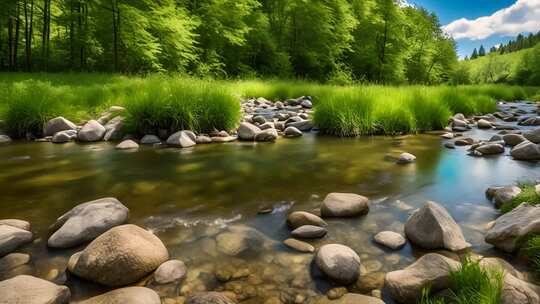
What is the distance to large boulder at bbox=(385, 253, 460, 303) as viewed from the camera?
1.87 metres

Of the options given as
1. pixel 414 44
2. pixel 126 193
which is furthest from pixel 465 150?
pixel 414 44

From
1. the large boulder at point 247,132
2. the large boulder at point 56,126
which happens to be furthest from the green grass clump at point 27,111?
the large boulder at point 247,132

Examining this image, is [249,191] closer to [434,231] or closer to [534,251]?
[434,231]

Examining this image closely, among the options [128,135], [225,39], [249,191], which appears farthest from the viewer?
[225,39]

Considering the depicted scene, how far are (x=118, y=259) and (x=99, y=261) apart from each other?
0.12m

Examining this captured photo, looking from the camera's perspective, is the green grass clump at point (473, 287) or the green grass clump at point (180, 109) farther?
the green grass clump at point (180, 109)

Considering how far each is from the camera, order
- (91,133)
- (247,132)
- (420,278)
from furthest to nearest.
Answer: (247,132), (91,133), (420,278)

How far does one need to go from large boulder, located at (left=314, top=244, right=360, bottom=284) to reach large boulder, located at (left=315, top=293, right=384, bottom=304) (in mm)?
183

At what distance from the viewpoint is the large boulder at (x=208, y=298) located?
1.79 meters

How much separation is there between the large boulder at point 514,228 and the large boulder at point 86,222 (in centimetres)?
294

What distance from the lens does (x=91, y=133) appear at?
6.66 m

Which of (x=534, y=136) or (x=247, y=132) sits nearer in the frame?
(x=534, y=136)

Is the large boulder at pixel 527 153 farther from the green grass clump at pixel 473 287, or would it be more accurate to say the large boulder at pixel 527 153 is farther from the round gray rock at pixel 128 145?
the round gray rock at pixel 128 145

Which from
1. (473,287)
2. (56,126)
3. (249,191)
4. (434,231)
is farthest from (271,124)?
(473,287)
